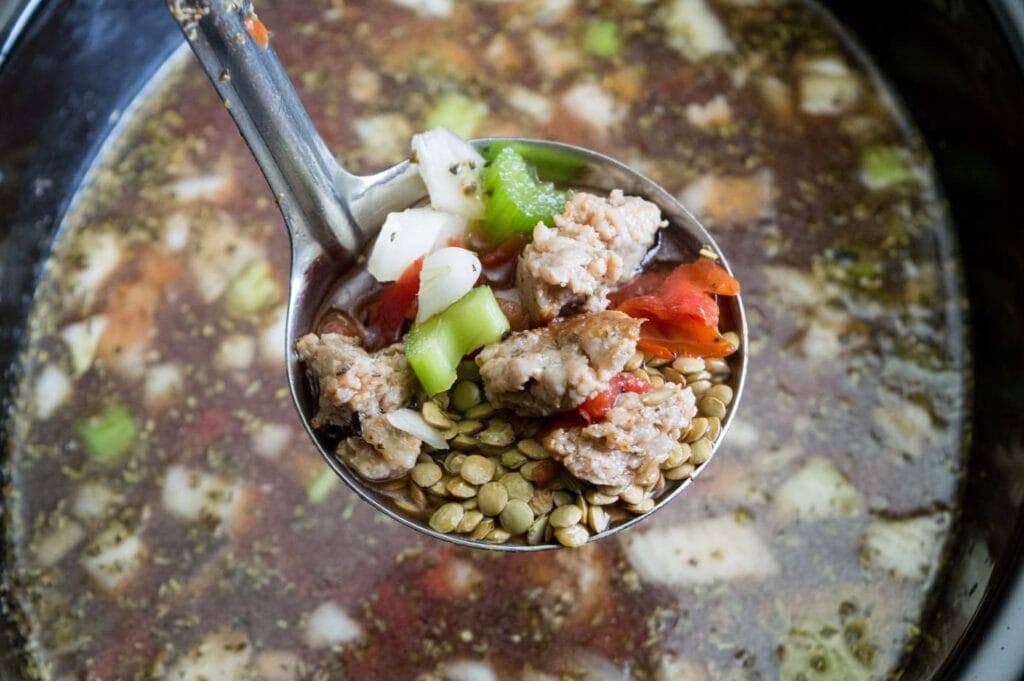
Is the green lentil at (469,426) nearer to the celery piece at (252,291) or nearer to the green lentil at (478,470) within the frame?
the green lentil at (478,470)

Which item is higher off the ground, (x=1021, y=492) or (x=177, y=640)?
(x=177, y=640)

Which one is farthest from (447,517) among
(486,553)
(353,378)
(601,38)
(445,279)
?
(601,38)

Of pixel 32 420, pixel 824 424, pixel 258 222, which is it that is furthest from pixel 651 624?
pixel 32 420

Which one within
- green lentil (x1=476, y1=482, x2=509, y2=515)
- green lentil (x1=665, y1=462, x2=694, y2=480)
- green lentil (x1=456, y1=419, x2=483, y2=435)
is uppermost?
green lentil (x1=456, y1=419, x2=483, y2=435)

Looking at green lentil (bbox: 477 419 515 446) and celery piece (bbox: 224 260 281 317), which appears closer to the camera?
→ green lentil (bbox: 477 419 515 446)

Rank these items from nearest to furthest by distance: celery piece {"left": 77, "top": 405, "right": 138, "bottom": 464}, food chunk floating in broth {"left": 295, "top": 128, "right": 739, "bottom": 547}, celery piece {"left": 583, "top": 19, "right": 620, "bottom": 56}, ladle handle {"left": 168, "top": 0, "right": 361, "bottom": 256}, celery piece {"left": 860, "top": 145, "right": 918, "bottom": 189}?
ladle handle {"left": 168, "top": 0, "right": 361, "bottom": 256}
food chunk floating in broth {"left": 295, "top": 128, "right": 739, "bottom": 547}
celery piece {"left": 77, "top": 405, "right": 138, "bottom": 464}
celery piece {"left": 860, "top": 145, "right": 918, "bottom": 189}
celery piece {"left": 583, "top": 19, "right": 620, "bottom": 56}

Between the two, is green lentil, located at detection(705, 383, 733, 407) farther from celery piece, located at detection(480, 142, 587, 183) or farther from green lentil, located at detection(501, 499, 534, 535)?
celery piece, located at detection(480, 142, 587, 183)

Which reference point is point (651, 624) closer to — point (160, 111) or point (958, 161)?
point (958, 161)

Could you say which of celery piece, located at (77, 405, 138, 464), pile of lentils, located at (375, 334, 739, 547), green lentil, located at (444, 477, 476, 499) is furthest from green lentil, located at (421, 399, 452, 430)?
celery piece, located at (77, 405, 138, 464)
